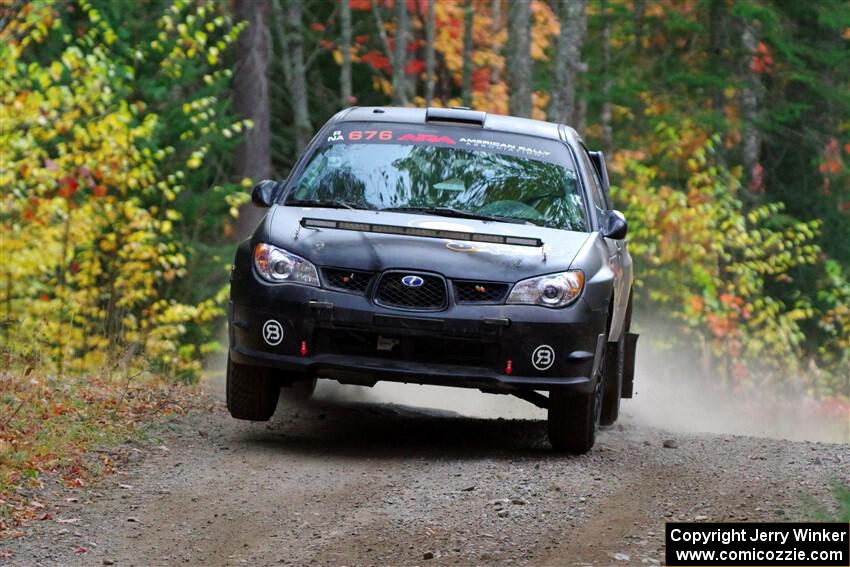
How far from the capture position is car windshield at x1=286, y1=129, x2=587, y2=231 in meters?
9.33

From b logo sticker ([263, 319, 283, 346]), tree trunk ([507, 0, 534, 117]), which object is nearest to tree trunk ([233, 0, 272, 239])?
tree trunk ([507, 0, 534, 117])

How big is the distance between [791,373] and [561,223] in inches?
656

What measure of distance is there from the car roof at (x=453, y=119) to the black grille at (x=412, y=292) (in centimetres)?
192

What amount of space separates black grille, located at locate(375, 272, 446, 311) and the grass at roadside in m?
1.81

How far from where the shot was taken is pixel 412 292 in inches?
333

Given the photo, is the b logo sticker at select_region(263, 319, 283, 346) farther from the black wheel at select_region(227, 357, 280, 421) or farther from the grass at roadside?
the grass at roadside

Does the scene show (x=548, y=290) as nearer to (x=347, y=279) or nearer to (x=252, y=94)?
(x=347, y=279)

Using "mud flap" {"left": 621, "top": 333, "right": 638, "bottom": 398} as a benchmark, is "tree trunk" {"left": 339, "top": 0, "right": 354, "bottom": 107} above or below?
below

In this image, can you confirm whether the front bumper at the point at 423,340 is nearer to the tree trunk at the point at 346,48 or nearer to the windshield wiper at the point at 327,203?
the windshield wiper at the point at 327,203

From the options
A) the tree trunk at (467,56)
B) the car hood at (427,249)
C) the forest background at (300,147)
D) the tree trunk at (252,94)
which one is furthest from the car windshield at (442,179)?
the tree trunk at (467,56)

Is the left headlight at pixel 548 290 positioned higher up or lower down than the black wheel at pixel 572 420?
higher up

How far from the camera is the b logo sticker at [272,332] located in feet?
28.2

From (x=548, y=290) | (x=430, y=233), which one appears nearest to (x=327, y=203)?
(x=430, y=233)

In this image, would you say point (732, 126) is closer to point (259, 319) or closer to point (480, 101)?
point (480, 101)
